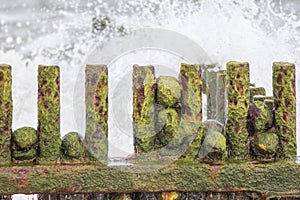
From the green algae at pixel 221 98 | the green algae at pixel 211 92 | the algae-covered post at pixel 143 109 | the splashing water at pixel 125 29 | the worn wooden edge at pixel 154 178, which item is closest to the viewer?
the worn wooden edge at pixel 154 178

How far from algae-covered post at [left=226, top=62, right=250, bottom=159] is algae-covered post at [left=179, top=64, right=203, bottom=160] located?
0.10 metres

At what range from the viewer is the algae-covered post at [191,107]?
7.90 ft

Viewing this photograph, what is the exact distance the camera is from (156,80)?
2434 mm

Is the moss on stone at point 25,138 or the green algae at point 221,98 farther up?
the green algae at point 221,98

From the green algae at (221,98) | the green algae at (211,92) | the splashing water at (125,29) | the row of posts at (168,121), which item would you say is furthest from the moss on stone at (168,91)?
the splashing water at (125,29)

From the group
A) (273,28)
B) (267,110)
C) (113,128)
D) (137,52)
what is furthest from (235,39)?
(267,110)

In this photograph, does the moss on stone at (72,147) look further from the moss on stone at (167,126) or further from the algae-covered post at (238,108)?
the algae-covered post at (238,108)

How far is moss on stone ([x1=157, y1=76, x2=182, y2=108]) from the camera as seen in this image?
241cm

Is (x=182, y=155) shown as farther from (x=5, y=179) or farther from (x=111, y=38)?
(x=111, y=38)

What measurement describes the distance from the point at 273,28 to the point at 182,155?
29.1 ft

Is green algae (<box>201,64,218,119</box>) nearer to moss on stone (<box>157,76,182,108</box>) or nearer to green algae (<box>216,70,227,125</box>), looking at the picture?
green algae (<box>216,70,227,125</box>)

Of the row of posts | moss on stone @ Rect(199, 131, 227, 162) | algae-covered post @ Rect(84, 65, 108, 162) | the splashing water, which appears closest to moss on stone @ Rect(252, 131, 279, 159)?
the row of posts

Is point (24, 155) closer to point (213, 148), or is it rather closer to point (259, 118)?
point (213, 148)

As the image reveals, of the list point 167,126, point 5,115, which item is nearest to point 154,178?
point 167,126
